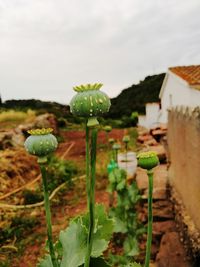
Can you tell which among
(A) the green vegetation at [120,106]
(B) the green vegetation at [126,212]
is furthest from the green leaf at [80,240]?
(A) the green vegetation at [120,106]

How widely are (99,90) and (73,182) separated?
22.8 ft

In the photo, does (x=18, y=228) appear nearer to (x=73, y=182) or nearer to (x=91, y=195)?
(x=73, y=182)

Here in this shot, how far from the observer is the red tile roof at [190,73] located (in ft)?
48.3

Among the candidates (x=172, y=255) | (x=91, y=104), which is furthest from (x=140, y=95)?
(x=91, y=104)

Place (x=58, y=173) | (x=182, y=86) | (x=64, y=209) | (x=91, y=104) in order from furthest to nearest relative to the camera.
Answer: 1. (x=182, y=86)
2. (x=58, y=173)
3. (x=64, y=209)
4. (x=91, y=104)

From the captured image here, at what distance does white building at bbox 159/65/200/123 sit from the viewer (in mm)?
14555

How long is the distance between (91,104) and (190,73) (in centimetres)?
1589

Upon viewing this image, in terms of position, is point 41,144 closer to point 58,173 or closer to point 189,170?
point 189,170

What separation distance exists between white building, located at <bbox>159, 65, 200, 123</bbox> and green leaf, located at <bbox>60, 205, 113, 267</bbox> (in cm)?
1261

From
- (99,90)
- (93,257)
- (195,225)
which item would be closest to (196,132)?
(195,225)

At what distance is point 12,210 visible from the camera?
5.64 metres

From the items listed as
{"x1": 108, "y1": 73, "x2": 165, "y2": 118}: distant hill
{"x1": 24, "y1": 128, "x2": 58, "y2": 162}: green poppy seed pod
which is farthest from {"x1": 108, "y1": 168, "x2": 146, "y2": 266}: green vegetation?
{"x1": 108, "y1": 73, "x2": 165, "y2": 118}: distant hill

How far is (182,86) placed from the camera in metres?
15.8

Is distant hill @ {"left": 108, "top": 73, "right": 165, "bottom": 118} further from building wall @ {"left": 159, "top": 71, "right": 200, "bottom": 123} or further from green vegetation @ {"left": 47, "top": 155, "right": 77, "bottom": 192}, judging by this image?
green vegetation @ {"left": 47, "top": 155, "right": 77, "bottom": 192}
